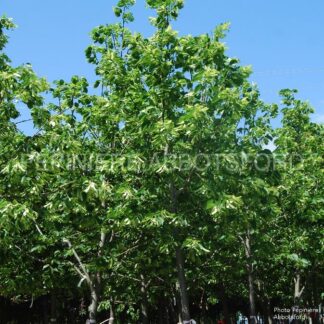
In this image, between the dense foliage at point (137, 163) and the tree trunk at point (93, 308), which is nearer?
the dense foliage at point (137, 163)

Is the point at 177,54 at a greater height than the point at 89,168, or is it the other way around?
the point at 177,54

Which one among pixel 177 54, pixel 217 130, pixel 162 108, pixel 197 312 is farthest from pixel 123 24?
pixel 197 312

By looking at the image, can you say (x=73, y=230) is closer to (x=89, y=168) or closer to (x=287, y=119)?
(x=89, y=168)

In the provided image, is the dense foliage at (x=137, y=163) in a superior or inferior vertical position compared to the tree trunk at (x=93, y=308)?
superior

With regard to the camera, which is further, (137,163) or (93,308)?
(93,308)

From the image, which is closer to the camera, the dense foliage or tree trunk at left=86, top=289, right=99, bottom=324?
the dense foliage

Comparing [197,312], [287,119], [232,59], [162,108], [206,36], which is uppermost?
[287,119]

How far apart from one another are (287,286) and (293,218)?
16159 millimetres

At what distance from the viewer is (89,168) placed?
599 inches

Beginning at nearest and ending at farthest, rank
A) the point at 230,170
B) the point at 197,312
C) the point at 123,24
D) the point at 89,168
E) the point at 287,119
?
1. the point at 230,170
2. the point at 89,168
3. the point at 123,24
4. the point at 287,119
5. the point at 197,312

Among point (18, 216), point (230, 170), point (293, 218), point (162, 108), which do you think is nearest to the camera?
point (18, 216)

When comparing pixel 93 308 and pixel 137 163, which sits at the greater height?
pixel 137 163

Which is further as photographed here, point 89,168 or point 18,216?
point 89,168

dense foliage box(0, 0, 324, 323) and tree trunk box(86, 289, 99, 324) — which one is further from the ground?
dense foliage box(0, 0, 324, 323)
